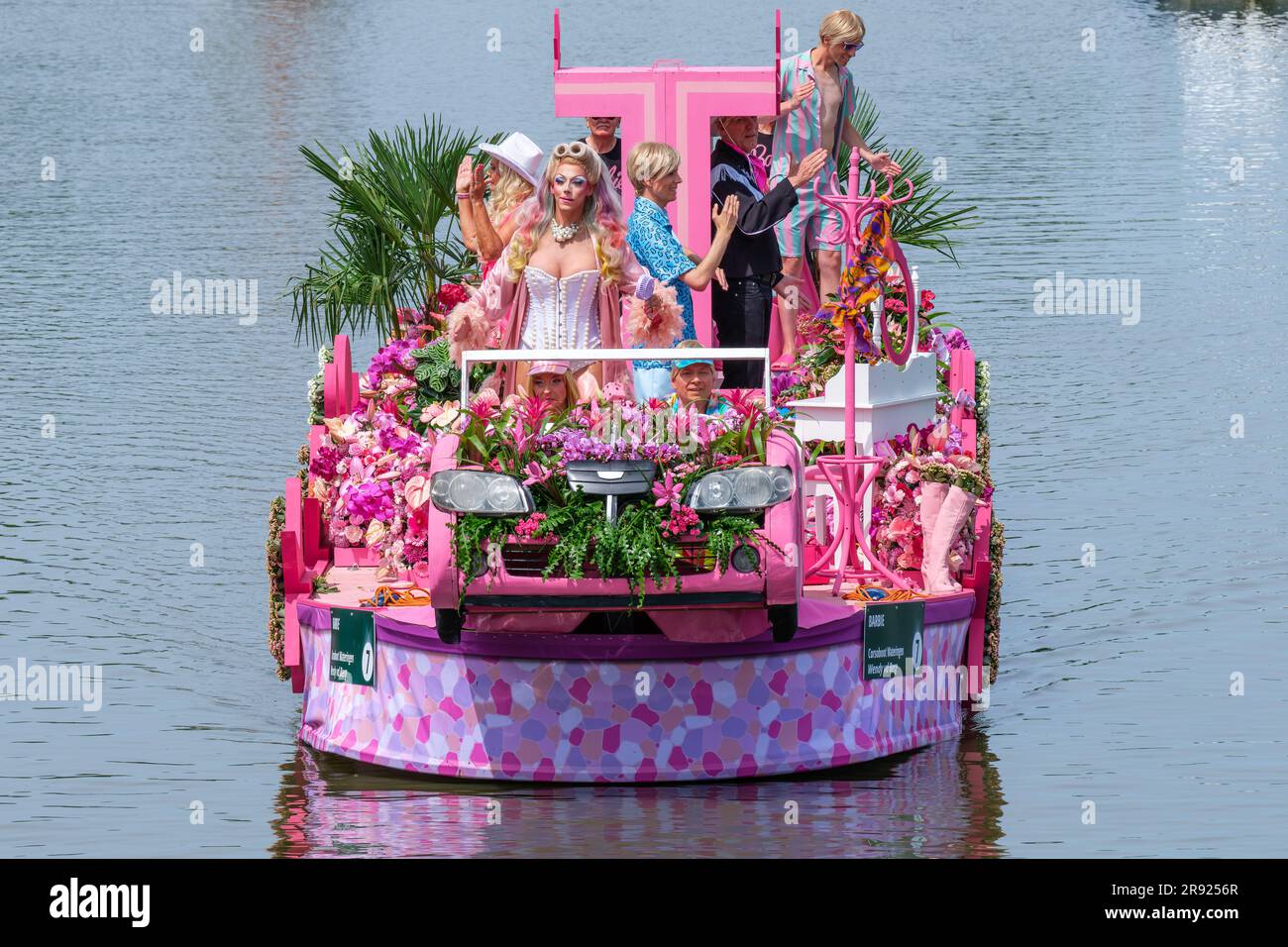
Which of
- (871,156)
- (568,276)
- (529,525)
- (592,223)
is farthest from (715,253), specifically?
(529,525)

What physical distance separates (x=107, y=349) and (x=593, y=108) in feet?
39.1

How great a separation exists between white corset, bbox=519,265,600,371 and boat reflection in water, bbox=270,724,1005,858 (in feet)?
6.87

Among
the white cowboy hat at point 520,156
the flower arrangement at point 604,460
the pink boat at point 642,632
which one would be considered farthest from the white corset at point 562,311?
the flower arrangement at point 604,460

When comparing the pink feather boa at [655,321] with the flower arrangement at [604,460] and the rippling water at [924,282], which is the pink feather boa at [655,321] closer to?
the flower arrangement at [604,460]

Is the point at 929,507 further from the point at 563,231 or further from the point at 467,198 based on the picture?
the point at 467,198

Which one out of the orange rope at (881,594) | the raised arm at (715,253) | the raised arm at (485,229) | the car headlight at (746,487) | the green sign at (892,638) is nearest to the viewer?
the car headlight at (746,487)

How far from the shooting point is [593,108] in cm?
1451

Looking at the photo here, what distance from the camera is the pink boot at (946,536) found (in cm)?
1277

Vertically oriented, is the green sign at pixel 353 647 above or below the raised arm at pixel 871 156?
below

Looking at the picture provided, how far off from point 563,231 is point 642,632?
2.09 metres

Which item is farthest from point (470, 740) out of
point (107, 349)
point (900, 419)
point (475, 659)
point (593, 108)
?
point (107, 349)

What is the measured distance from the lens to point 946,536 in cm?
1281

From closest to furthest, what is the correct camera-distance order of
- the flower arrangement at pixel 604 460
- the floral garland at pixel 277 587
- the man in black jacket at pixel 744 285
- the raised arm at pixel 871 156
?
the flower arrangement at pixel 604 460 < the floral garland at pixel 277 587 < the raised arm at pixel 871 156 < the man in black jacket at pixel 744 285

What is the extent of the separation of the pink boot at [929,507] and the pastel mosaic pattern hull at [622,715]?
0.79 m
